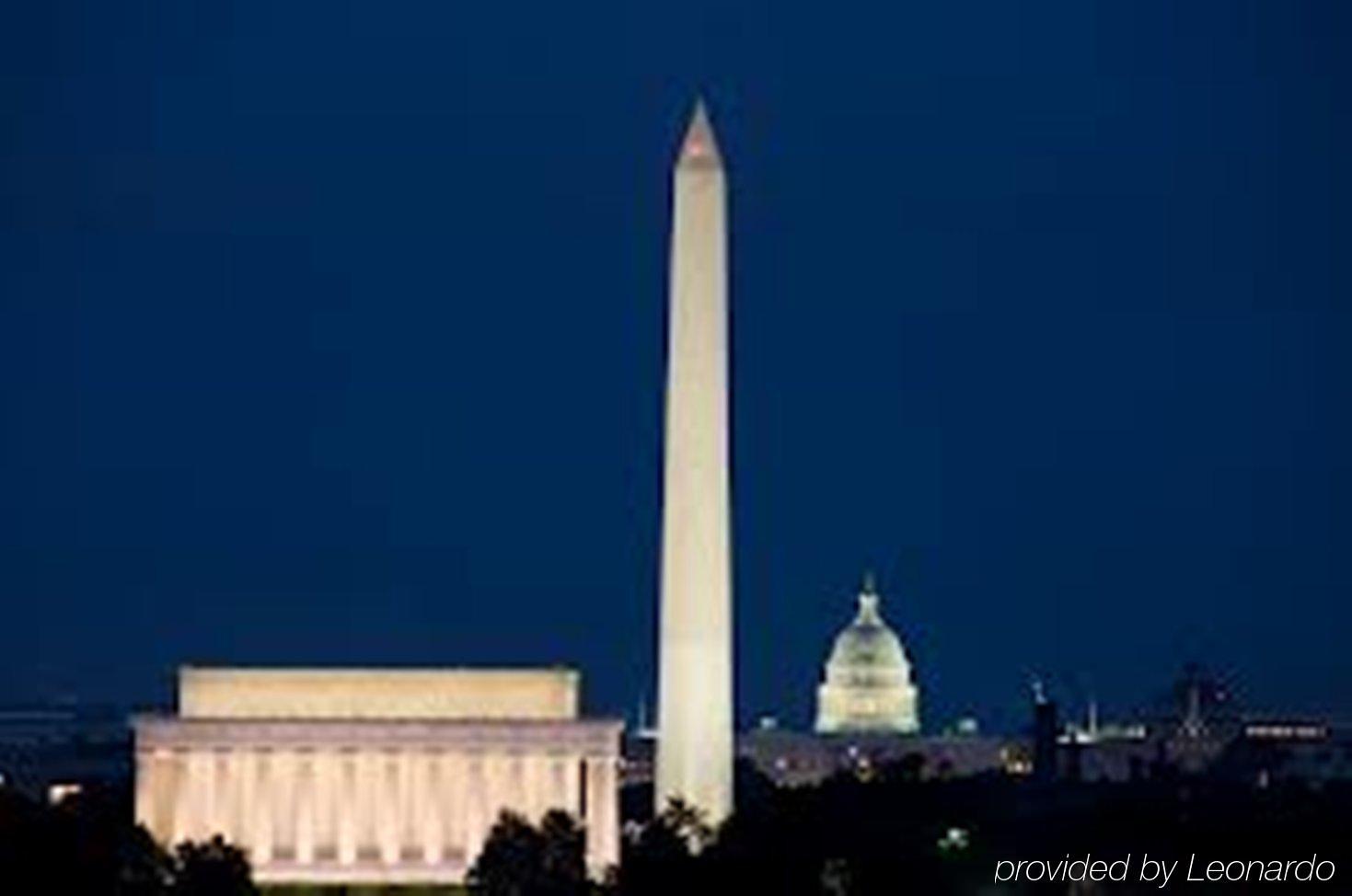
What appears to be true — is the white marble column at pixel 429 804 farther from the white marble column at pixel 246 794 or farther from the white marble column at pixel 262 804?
the white marble column at pixel 246 794

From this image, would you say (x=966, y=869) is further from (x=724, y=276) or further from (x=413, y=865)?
(x=413, y=865)

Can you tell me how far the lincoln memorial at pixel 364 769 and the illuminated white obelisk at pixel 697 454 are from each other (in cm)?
2271

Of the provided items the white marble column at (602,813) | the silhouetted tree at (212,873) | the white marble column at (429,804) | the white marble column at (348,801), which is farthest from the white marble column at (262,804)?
the silhouetted tree at (212,873)

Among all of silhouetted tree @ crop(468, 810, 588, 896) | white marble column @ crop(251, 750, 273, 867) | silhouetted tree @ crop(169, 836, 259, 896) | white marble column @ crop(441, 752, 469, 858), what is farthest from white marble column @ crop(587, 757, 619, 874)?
silhouetted tree @ crop(169, 836, 259, 896)

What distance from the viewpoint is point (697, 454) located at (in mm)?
144250

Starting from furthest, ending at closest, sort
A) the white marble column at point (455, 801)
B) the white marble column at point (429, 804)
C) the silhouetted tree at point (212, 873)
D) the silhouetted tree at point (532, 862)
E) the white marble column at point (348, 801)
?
the white marble column at point (455, 801) < the white marble column at point (429, 804) < the white marble column at point (348, 801) < the silhouetted tree at point (532, 862) < the silhouetted tree at point (212, 873)

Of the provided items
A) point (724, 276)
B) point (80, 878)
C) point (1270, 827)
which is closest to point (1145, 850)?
point (1270, 827)

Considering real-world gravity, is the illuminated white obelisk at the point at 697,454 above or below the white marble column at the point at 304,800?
above

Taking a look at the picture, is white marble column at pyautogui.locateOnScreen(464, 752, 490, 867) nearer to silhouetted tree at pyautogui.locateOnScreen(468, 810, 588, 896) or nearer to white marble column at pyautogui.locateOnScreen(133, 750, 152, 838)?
white marble column at pyautogui.locateOnScreen(133, 750, 152, 838)

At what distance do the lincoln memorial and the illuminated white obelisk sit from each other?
22.7 m

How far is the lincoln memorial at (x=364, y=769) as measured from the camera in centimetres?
17088

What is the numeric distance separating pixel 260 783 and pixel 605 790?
405 inches

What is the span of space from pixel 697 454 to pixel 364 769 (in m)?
32.3

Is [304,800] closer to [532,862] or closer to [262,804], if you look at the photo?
[262,804]
